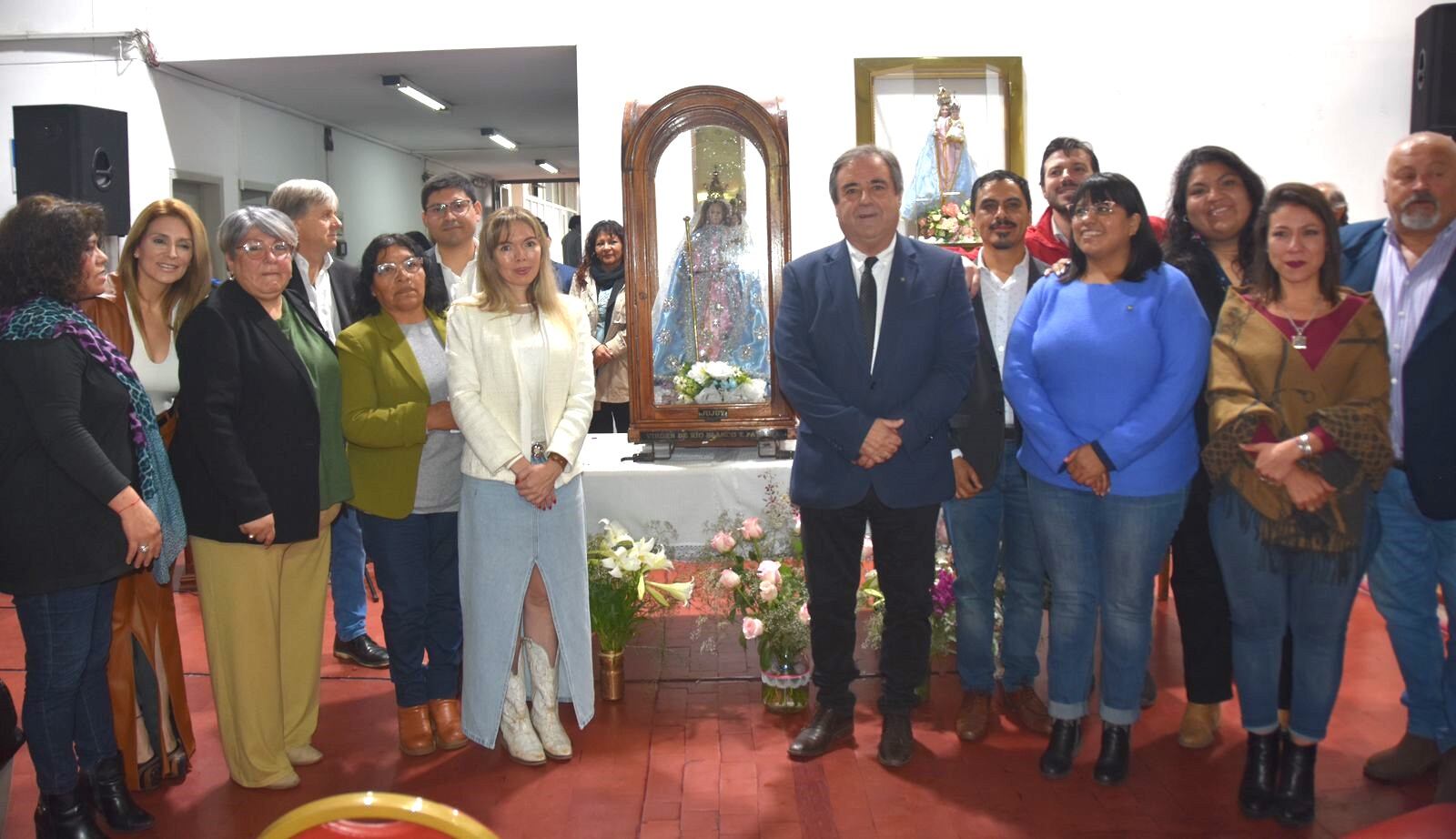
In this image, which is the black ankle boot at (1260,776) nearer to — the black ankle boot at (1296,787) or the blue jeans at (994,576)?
the black ankle boot at (1296,787)

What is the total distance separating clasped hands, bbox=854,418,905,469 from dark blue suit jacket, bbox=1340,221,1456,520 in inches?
51.9

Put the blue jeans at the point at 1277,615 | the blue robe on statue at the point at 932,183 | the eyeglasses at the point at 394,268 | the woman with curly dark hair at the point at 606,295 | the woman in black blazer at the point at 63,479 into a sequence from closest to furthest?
1. the woman in black blazer at the point at 63,479
2. the blue jeans at the point at 1277,615
3. the eyeglasses at the point at 394,268
4. the woman with curly dark hair at the point at 606,295
5. the blue robe on statue at the point at 932,183

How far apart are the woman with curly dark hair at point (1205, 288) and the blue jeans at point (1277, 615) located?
274mm

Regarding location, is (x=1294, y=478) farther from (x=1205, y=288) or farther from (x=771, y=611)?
(x=771, y=611)

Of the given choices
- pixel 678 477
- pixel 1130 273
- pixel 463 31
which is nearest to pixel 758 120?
pixel 678 477

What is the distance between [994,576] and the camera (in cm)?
371

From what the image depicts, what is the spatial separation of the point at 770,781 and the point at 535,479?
1.09 meters

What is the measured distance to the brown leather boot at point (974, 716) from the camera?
361cm

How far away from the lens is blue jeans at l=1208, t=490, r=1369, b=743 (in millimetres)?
2977

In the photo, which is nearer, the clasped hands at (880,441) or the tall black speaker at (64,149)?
the clasped hands at (880,441)

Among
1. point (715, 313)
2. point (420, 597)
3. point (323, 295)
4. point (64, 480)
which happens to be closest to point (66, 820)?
point (64, 480)

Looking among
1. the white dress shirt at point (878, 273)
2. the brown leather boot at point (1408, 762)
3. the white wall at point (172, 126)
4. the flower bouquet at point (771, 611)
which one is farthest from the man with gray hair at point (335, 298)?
the white wall at point (172, 126)

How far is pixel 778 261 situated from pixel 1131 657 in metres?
2.72

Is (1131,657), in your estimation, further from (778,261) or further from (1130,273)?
(778,261)
